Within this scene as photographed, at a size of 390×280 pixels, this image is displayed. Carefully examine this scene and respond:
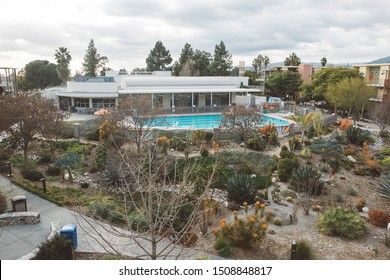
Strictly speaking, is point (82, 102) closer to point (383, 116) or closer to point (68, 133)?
point (68, 133)

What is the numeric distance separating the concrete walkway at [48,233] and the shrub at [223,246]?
253mm

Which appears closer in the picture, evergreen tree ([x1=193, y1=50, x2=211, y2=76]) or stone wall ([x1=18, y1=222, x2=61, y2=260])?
stone wall ([x1=18, y1=222, x2=61, y2=260])

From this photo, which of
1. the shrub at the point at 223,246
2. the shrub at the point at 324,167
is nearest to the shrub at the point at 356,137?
the shrub at the point at 324,167

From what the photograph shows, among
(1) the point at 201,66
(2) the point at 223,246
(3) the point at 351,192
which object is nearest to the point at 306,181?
(3) the point at 351,192

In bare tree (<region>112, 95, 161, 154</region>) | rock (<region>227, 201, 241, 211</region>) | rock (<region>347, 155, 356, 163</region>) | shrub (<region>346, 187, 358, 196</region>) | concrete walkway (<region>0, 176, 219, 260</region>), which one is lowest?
shrub (<region>346, 187, 358, 196</region>)

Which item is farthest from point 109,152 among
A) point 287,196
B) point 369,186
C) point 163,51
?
point 163,51

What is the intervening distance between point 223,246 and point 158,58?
66.0 m

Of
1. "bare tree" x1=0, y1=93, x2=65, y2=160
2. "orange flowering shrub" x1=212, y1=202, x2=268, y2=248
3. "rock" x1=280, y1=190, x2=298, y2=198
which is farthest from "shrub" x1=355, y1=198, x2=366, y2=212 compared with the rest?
"bare tree" x1=0, y1=93, x2=65, y2=160

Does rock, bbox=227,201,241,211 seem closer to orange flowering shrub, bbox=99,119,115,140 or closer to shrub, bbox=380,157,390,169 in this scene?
shrub, bbox=380,157,390,169

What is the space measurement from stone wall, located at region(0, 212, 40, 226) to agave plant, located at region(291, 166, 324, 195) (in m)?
9.79

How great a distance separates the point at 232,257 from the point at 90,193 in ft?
24.6

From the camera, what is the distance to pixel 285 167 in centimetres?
1534

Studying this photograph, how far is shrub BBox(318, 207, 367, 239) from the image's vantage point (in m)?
10.0
